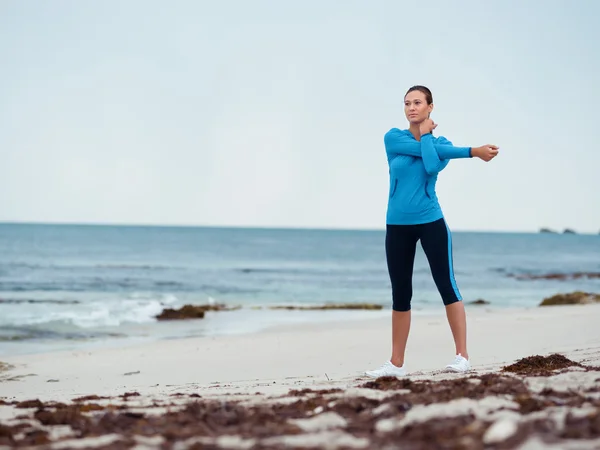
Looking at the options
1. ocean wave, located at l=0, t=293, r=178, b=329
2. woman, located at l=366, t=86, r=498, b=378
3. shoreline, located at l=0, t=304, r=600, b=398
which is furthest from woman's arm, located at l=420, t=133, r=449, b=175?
ocean wave, located at l=0, t=293, r=178, b=329

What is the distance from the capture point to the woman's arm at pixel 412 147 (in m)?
4.67

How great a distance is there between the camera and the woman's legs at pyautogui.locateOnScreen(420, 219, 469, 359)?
473 cm

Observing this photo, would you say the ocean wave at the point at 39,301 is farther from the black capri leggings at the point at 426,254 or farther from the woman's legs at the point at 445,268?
the woman's legs at the point at 445,268

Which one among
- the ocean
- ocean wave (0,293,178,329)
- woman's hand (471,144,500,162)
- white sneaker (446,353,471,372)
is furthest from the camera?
ocean wave (0,293,178,329)

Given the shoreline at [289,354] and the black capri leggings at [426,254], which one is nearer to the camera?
the black capri leggings at [426,254]

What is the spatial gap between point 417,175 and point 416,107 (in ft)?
1.70

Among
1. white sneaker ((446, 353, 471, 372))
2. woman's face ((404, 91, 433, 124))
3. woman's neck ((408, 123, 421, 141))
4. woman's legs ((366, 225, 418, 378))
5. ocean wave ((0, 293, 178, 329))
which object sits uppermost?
woman's face ((404, 91, 433, 124))

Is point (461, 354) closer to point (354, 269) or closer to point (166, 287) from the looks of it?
point (166, 287)

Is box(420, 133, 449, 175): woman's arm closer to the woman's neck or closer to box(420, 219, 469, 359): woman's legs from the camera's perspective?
the woman's neck

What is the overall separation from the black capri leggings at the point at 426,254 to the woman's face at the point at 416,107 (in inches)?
30.8

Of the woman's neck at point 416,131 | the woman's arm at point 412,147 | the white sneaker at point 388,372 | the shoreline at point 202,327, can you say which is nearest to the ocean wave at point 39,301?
the shoreline at point 202,327

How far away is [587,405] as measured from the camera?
9.79 feet

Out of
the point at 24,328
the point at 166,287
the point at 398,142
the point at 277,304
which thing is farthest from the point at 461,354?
the point at 166,287

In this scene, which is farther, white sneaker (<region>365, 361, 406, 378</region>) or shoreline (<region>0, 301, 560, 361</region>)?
shoreline (<region>0, 301, 560, 361</region>)
